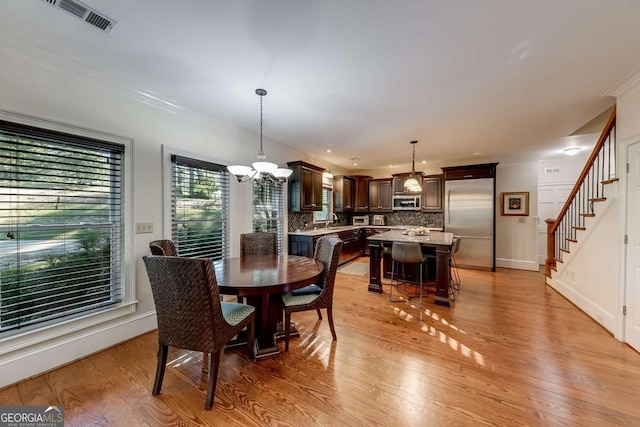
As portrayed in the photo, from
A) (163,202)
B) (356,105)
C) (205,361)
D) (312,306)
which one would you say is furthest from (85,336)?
(356,105)

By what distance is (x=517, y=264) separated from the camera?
546cm

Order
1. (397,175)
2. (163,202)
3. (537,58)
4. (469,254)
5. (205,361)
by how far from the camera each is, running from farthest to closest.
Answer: (397,175) < (469,254) < (163,202) < (205,361) < (537,58)

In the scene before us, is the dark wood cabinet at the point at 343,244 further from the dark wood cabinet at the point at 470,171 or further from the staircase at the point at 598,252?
A: the staircase at the point at 598,252

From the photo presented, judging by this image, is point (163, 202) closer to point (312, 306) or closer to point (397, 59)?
point (312, 306)

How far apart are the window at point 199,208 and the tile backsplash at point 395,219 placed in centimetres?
165

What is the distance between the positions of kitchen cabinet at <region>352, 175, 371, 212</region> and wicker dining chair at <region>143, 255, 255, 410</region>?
5677mm

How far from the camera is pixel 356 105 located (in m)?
2.86

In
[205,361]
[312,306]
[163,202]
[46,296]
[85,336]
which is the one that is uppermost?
[163,202]

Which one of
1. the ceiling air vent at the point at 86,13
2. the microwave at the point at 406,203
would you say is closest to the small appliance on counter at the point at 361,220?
the microwave at the point at 406,203

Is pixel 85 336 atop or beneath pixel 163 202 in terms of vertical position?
beneath

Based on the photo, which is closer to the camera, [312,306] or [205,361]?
[205,361]

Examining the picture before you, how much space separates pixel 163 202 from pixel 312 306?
2085 millimetres

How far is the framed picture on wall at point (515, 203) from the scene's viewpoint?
5395 mm

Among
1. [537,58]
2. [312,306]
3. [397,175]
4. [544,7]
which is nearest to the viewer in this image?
[544,7]
